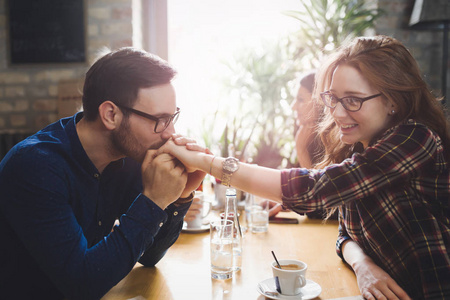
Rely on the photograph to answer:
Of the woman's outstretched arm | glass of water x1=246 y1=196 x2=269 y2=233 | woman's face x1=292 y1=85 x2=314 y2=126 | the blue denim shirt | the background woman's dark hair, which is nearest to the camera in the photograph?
the blue denim shirt

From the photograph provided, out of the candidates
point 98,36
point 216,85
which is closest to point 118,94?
point 98,36

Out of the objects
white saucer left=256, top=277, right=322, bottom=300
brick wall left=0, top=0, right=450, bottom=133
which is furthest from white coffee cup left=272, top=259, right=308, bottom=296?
brick wall left=0, top=0, right=450, bottom=133

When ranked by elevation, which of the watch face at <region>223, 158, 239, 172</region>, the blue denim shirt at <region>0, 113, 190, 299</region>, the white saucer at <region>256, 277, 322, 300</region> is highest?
the watch face at <region>223, 158, 239, 172</region>

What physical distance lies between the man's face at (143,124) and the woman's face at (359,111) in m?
0.52

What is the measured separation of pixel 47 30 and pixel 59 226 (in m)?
2.68

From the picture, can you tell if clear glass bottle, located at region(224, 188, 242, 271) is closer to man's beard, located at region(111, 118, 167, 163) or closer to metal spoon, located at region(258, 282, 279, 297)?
metal spoon, located at region(258, 282, 279, 297)

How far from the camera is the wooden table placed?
1.17m

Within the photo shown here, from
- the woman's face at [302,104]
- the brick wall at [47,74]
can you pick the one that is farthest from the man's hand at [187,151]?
the brick wall at [47,74]

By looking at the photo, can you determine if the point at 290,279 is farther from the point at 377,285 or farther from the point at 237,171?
the point at 237,171

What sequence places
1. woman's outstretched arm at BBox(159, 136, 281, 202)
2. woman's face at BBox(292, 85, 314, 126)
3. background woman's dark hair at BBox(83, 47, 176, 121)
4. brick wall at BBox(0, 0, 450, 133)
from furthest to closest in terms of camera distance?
brick wall at BBox(0, 0, 450, 133) → woman's face at BBox(292, 85, 314, 126) → background woman's dark hair at BBox(83, 47, 176, 121) → woman's outstretched arm at BBox(159, 136, 281, 202)

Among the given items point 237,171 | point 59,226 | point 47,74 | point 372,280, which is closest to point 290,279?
point 372,280

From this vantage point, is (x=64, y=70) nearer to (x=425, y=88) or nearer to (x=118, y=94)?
(x=118, y=94)

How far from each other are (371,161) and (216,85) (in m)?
2.71

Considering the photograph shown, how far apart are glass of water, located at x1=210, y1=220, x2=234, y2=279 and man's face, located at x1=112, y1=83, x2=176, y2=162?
1.20 ft
